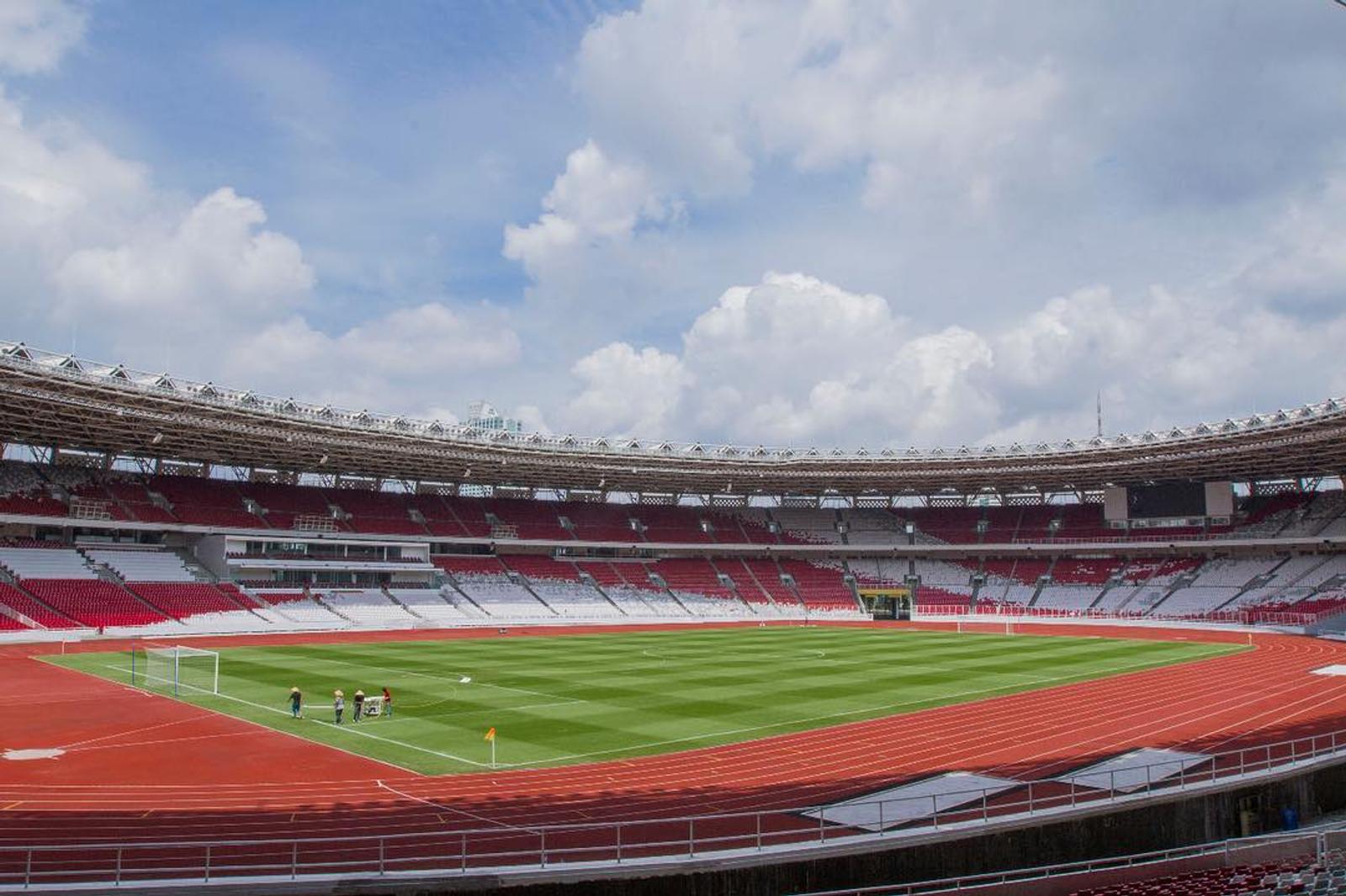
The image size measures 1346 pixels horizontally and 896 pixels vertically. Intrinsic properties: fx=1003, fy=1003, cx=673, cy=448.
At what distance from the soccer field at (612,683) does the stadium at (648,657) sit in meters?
0.27

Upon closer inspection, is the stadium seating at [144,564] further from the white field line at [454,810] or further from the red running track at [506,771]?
the white field line at [454,810]

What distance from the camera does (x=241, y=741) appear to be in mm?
24062

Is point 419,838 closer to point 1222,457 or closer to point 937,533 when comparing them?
point 1222,457

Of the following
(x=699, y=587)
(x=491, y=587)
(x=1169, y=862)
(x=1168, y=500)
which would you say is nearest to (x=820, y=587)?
(x=699, y=587)

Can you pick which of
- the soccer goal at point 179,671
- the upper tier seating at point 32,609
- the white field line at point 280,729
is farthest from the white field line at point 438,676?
the upper tier seating at point 32,609

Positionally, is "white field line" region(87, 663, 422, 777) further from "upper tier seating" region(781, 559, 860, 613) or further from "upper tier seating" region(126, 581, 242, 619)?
"upper tier seating" region(781, 559, 860, 613)

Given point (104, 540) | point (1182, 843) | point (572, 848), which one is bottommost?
point (1182, 843)

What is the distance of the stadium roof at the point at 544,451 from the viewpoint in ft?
150

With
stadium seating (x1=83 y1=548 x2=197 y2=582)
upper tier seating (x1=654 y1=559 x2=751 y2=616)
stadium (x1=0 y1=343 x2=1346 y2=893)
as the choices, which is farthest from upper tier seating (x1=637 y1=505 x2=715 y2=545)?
stadium seating (x1=83 y1=548 x2=197 y2=582)

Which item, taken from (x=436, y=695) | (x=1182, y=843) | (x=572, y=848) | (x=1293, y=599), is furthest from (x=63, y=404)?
(x=1293, y=599)

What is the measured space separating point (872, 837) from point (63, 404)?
144 ft

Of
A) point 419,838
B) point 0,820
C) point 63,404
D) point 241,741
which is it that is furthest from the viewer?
point 63,404

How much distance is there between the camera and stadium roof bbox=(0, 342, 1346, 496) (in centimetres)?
4575

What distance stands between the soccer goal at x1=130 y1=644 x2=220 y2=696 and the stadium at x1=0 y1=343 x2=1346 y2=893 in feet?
1.04
